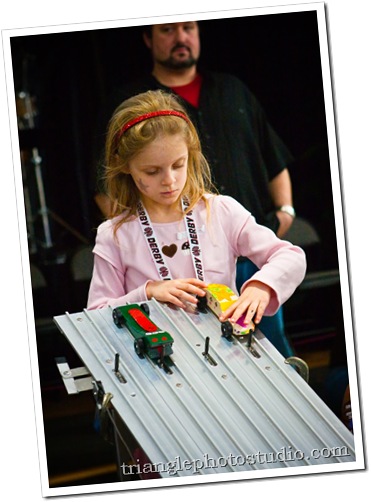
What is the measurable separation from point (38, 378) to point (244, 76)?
1.12m

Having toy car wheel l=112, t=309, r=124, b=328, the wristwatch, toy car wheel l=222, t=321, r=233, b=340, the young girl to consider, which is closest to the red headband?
the young girl

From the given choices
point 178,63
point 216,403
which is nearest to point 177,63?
point 178,63

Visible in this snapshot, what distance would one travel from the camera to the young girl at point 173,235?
262 centimetres

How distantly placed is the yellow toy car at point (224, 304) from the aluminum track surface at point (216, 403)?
1.3 inches

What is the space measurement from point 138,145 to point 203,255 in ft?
1.27

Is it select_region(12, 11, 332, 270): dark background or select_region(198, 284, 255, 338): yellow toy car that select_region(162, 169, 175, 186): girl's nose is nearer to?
select_region(12, 11, 332, 270): dark background

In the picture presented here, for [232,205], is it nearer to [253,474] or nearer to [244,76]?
[244,76]

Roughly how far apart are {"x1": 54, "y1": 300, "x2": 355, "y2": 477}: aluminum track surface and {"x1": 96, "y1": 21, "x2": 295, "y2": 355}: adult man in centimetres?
21

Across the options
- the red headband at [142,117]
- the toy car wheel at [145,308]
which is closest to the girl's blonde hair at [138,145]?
the red headband at [142,117]

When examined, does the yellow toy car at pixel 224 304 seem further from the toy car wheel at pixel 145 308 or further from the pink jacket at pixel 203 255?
the toy car wheel at pixel 145 308

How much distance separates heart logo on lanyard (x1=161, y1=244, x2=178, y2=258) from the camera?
2650 millimetres

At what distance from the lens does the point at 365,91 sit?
8.71ft

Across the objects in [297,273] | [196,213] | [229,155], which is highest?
[229,155]

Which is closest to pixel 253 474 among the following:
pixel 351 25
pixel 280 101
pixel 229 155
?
pixel 229 155
